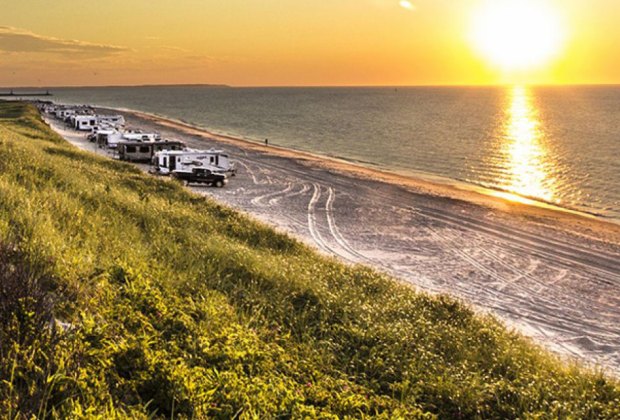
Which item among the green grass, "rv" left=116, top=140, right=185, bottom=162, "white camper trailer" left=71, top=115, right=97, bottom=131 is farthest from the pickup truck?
"white camper trailer" left=71, top=115, right=97, bottom=131

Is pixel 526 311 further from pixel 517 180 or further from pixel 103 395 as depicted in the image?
pixel 517 180

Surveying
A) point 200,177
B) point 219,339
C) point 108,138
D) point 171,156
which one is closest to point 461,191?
point 200,177

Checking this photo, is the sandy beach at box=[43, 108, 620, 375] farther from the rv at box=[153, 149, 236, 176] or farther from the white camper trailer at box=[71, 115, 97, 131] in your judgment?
the white camper trailer at box=[71, 115, 97, 131]

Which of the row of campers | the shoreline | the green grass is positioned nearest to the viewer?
the green grass

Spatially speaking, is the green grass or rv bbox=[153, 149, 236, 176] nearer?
the green grass

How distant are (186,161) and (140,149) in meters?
11.8

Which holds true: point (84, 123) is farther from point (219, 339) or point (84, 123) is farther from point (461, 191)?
point (219, 339)

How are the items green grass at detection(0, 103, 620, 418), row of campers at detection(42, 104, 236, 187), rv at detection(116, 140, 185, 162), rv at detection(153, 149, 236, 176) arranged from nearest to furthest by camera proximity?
green grass at detection(0, 103, 620, 418) < row of campers at detection(42, 104, 236, 187) < rv at detection(153, 149, 236, 176) < rv at detection(116, 140, 185, 162)

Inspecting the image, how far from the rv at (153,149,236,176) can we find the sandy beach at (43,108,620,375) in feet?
7.38

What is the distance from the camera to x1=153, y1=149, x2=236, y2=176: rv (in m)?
39.8

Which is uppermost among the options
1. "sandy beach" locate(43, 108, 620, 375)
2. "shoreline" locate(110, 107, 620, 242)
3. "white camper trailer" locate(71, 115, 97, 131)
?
"white camper trailer" locate(71, 115, 97, 131)

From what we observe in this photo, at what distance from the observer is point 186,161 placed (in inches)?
1577

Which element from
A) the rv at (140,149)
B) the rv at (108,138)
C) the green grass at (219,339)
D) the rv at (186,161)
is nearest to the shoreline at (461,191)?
the rv at (186,161)

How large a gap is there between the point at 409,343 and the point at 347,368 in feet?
5.55
